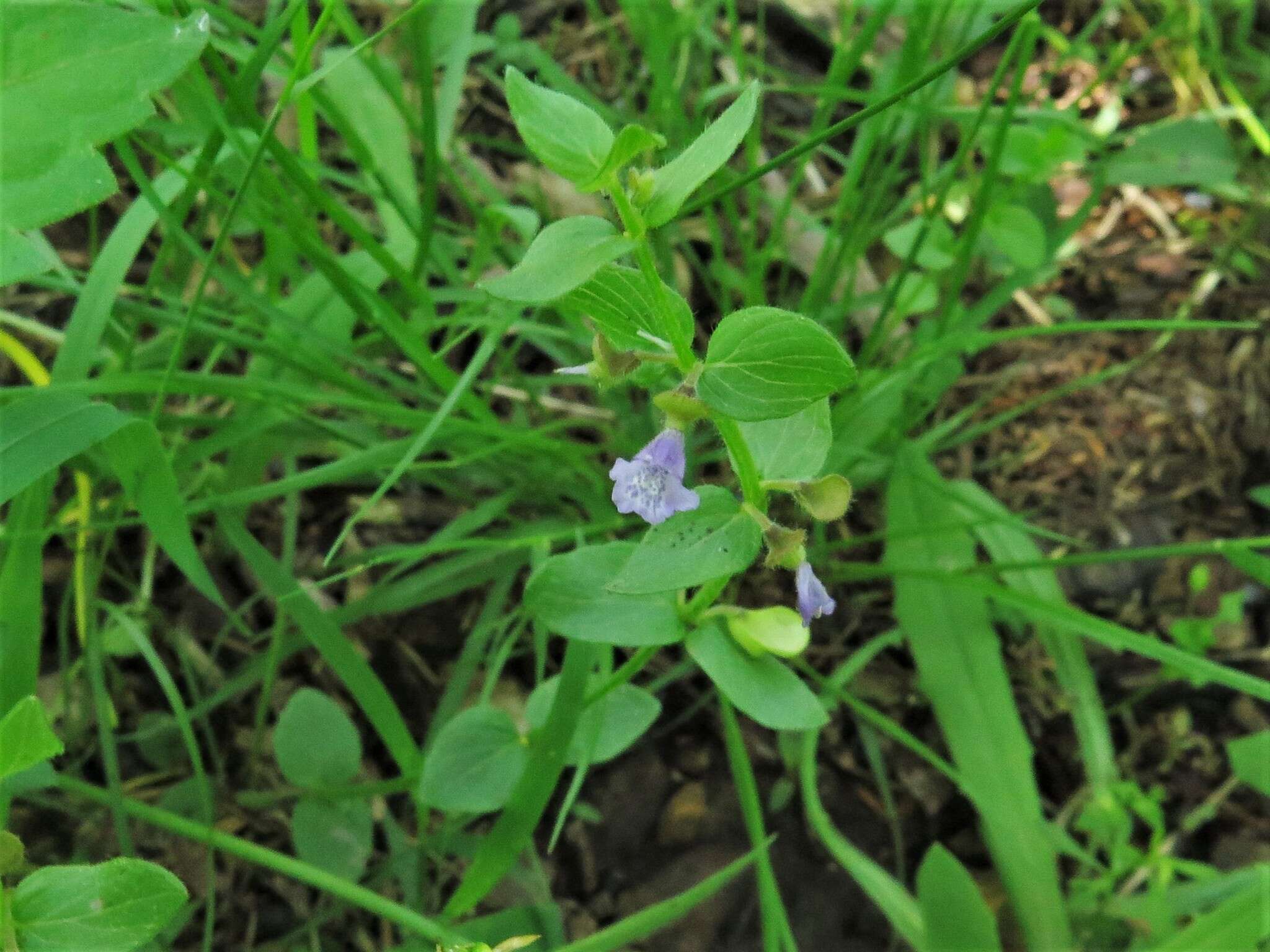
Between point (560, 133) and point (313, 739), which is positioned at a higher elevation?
point (560, 133)

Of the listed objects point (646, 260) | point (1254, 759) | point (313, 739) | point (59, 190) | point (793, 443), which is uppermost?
point (59, 190)

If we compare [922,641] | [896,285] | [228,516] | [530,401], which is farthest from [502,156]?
[922,641]

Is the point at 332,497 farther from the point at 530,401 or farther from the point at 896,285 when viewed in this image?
the point at 896,285

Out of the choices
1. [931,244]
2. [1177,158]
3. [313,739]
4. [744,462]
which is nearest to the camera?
[744,462]

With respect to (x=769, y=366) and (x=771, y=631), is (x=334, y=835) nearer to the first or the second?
(x=771, y=631)

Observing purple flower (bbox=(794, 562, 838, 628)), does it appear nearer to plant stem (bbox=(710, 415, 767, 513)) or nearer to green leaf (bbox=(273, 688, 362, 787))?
plant stem (bbox=(710, 415, 767, 513))

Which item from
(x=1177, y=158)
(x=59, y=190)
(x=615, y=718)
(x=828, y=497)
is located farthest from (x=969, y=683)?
(x=59, y=190)

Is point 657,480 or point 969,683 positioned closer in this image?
point 657,480
